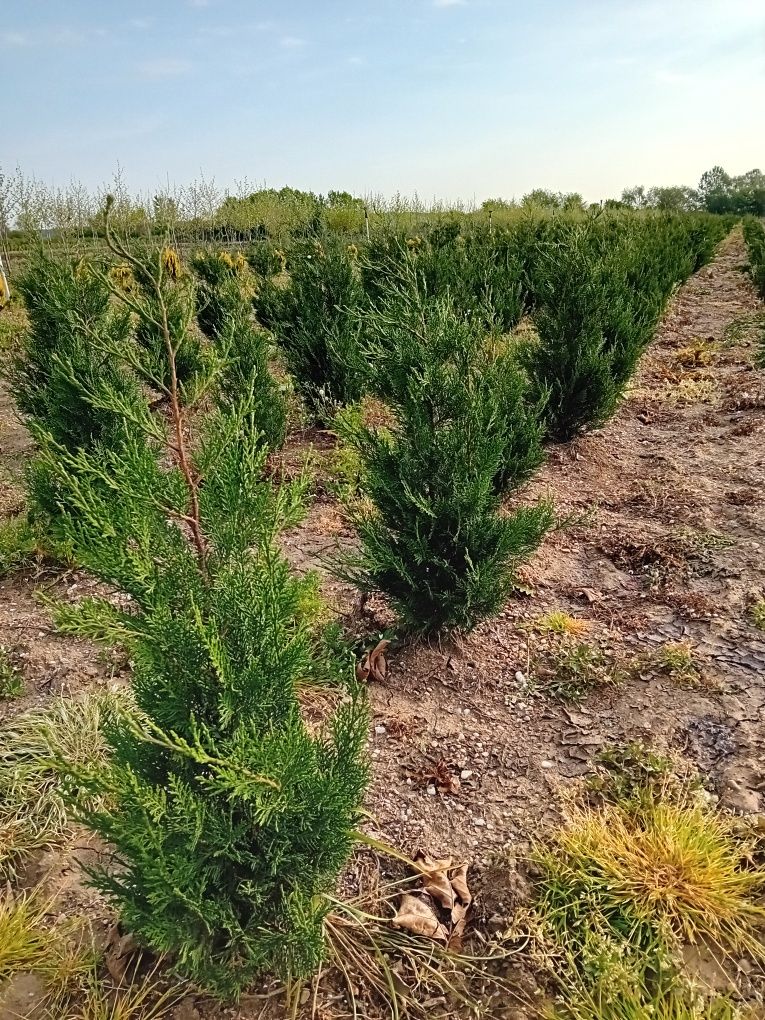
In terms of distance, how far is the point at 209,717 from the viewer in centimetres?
162

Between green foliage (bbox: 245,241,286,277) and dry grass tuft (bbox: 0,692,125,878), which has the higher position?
green foliage (bbox: 245,241,286,277)

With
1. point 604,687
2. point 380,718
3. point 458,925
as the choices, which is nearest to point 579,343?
point 604,687

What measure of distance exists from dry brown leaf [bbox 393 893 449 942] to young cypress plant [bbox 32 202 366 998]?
16.2 inches

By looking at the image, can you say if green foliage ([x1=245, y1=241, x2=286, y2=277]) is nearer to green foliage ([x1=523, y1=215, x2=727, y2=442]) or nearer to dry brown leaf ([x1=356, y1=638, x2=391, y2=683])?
green foliage ([x1=523, y1=215, x2=727, y2=442])

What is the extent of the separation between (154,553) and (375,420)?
5.69 metres

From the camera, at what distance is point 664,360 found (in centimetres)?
939

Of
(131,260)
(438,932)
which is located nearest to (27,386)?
(131,260)

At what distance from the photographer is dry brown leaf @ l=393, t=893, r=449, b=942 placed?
6.71 feet

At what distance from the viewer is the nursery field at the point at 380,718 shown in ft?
5.26

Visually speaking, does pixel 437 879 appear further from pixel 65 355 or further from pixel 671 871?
pixel 65 355

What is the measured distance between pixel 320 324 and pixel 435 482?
444cm

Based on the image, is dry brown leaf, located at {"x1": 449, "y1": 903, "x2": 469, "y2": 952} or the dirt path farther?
the dirt path

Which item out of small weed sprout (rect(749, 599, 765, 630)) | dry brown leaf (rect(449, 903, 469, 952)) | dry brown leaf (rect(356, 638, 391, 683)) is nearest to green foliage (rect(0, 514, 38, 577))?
dry brown leaf (rect(356, 638, 391, 683))

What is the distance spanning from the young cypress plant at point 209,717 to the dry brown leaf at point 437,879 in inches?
20.4
